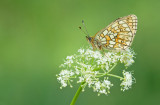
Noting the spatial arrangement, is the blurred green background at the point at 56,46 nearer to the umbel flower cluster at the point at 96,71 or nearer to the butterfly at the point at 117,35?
the umbel flower cluster at the point at 96,71

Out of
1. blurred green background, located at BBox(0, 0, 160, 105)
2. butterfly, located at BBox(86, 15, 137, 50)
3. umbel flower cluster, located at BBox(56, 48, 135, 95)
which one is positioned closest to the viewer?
umbel flower cluster, located at BBox(56, 48, 135, 95)

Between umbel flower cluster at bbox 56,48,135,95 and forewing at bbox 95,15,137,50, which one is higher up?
forewing at bbox 95,15,137,50

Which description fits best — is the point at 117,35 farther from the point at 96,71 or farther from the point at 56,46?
the point at 56,46

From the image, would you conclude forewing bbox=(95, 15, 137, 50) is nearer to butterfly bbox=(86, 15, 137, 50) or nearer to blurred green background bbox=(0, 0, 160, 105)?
butterfly bbox=(86, 15, 137, 50)

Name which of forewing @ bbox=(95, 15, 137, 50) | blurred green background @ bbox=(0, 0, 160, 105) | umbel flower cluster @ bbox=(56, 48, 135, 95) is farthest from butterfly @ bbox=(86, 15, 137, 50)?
blurred green background @ bbox=(0, 0, 160, 105)

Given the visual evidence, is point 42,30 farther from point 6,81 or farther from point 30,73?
point 6,81

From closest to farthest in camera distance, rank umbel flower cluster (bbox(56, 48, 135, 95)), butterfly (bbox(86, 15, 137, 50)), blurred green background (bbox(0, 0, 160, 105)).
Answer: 1. umbel flower cluster (bbox(56, 48, 135, 95))
2. butterfly (bbox(86, 15, 137, 50))
3. blurred green background (bbox(0, 0, 160, 105))

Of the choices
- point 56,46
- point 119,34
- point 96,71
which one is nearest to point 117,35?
point 119,34

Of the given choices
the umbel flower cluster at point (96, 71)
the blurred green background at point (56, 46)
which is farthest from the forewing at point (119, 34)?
the blurred green background at point (56, 46)
